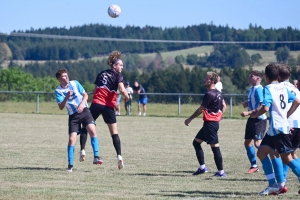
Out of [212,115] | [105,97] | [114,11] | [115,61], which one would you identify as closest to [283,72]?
[212,115]

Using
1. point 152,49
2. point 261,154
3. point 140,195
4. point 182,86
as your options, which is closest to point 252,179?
point 261,154

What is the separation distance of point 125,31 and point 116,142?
141 meters

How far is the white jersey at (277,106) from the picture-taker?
349 inches

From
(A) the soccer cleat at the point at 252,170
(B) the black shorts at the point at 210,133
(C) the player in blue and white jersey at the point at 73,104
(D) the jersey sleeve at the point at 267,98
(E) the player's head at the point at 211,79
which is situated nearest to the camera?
(D) the jersey sleeve at the point at 267,98

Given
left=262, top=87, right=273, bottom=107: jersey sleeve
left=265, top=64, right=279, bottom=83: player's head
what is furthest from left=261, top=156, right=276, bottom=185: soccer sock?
left=265, top=64, right=279, bottom=83: player's head

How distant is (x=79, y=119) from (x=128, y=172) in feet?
4.18

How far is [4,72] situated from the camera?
5869cm

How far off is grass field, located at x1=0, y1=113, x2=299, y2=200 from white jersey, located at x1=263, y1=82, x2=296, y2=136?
0.94 metres

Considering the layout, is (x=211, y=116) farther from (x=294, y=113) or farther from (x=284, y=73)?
(x=284, y=73)

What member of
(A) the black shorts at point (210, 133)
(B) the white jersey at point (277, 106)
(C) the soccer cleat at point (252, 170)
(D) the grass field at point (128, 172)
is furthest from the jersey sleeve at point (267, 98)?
(C) the soccer cleat at point (252, 170)

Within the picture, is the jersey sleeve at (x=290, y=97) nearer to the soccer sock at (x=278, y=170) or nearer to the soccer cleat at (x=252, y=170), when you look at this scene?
the soccer sock at (x=278, y=170)

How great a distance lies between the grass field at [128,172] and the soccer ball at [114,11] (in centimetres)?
359

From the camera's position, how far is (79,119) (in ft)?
38.6

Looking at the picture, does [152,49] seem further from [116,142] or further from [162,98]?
[116,142]
